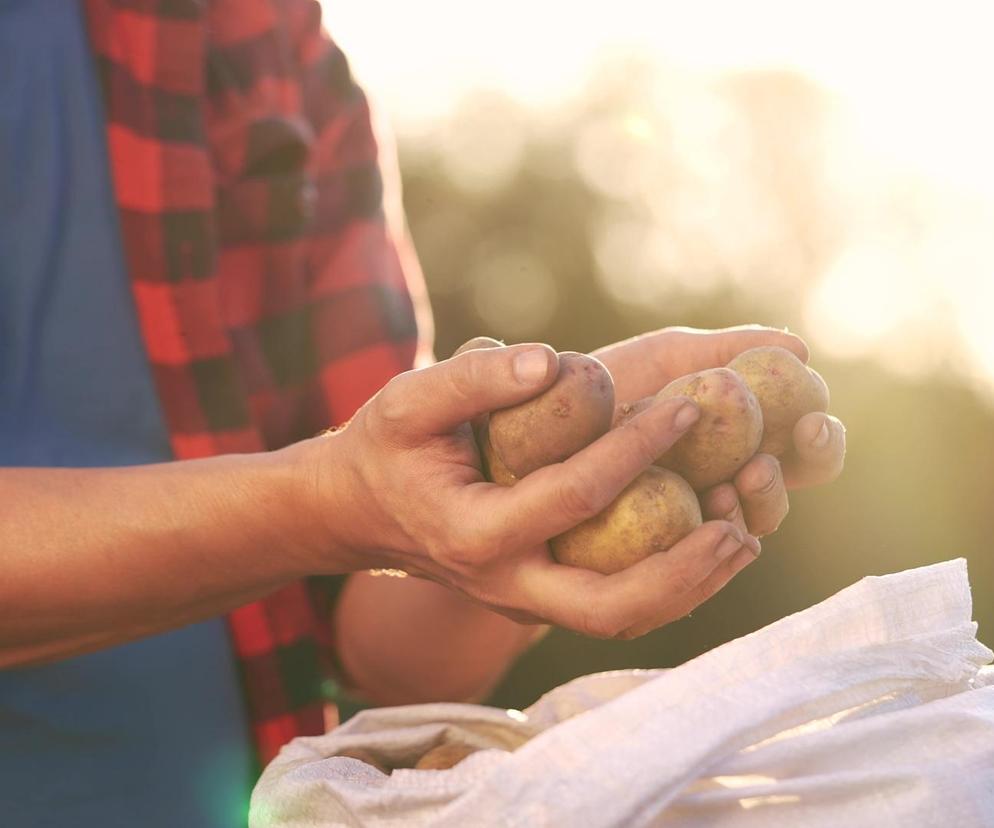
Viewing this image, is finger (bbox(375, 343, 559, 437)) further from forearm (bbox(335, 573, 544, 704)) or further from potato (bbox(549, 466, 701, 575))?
forearm (bbox(335, 573, 544, 704))

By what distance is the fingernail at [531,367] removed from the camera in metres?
1.61

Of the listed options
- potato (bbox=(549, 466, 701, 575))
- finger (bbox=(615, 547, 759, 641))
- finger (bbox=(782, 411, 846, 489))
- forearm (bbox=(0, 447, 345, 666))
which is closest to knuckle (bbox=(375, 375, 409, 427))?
forearm (bbox=(0, 447, 345, 666))

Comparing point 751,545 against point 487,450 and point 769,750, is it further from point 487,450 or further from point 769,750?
point 487,450

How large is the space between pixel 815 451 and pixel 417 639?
0.96 metres

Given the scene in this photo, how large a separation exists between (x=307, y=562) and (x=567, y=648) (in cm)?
480

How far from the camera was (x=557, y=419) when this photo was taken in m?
1.68

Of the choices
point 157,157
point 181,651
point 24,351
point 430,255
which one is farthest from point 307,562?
point 430,255

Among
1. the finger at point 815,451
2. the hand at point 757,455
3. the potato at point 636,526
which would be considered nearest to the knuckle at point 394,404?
the potato at point 636,526

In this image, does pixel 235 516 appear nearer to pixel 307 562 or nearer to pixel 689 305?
pixel 307 562

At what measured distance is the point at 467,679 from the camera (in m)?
2.57

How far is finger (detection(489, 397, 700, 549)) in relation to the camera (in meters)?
1.57

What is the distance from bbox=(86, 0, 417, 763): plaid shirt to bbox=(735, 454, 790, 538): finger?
Result: 977 millimetres

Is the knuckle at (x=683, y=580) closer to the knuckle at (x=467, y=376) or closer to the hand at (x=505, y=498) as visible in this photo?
the hand at (x=505, y=498)

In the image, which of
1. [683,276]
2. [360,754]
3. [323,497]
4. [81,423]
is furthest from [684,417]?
[683,276]
